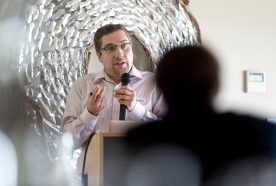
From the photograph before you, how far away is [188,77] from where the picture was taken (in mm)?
1281

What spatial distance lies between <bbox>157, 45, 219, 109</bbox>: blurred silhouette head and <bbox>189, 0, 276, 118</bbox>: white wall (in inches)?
3.4

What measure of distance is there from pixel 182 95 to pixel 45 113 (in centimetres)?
41

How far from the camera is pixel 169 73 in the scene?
1.39 m

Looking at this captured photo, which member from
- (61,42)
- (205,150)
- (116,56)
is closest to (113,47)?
(116,56)

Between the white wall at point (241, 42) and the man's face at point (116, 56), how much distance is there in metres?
0.34

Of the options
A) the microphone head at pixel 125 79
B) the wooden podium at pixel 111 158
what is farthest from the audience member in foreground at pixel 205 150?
the microphone head at pixel 125 79

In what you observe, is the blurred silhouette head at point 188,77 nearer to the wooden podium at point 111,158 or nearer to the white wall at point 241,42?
the white wall at point 241,42

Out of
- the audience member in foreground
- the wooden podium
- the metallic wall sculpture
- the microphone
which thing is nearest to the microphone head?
the microphone

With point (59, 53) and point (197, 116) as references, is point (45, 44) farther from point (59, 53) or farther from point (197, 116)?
point (197, 116)

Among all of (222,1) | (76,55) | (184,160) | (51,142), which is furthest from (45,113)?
(222,1)

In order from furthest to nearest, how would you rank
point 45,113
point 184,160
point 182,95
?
1. point 45,113
2. point 182,95
3. point 184,160

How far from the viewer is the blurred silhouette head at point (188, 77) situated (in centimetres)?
125

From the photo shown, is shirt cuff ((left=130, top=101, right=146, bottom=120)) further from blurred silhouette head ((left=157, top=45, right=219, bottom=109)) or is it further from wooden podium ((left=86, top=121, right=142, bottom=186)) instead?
wooden podium ((left=86, top=121, right=142, bottom=186))

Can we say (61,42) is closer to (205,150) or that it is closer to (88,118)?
(88,118)
